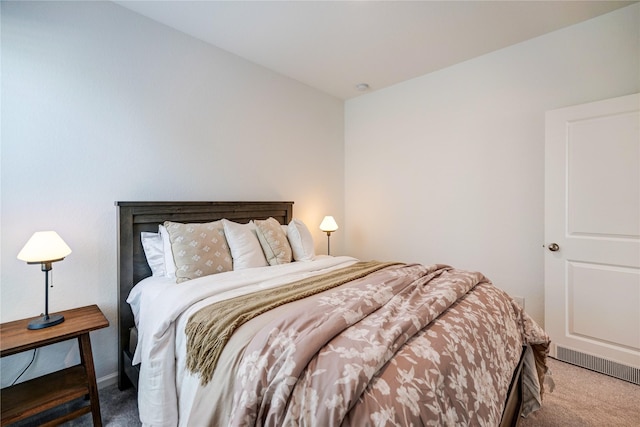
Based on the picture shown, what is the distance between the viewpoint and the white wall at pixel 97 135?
1.75 m

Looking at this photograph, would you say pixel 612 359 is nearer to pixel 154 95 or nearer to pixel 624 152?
pixel 624 152

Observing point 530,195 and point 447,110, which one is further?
point 447,110


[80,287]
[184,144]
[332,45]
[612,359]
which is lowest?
[612,359]

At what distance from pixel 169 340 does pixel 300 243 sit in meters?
1.41

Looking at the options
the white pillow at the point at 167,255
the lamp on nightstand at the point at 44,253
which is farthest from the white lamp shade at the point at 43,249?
the white pillow at the point at 167,255

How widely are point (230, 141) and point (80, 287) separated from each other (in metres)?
1.64

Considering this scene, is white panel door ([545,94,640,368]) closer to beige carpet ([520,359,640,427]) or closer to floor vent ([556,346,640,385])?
floor vent ([556,346,640,385])

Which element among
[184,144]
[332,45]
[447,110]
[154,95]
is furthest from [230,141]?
[447,110]

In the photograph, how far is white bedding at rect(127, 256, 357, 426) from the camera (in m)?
1.40

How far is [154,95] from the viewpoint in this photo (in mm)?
2293

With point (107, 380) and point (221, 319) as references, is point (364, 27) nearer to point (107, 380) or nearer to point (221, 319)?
point (221, 319)

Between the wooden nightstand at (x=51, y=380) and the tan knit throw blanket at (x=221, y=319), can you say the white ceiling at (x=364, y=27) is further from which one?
the wooden nightstand at (x=51, y=380)

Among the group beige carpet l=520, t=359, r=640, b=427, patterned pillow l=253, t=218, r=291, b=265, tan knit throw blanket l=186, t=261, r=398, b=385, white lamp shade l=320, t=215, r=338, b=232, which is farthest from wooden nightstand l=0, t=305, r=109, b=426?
beige carpet l=520, t=359, r=640, b=427

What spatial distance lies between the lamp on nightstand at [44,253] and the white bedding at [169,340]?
0.46 meters
